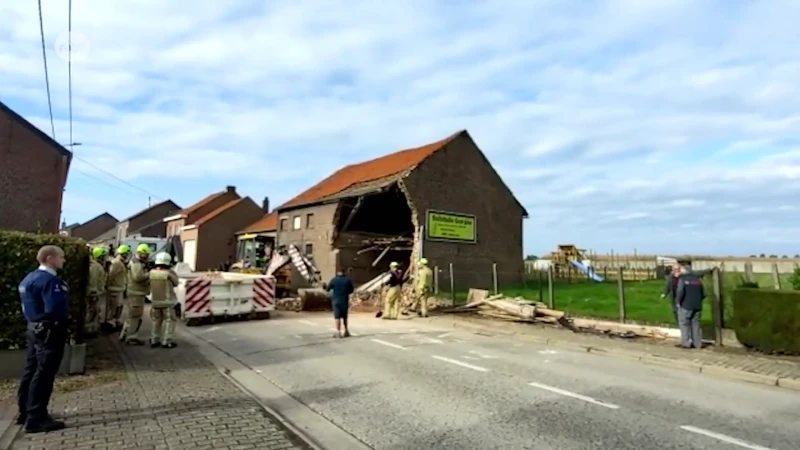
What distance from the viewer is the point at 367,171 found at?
115 ft

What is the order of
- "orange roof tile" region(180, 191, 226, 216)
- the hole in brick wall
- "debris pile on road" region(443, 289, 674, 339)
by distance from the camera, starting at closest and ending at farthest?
"debris pile on road" region(443, 289, 674, 339), the hole in brick wall, "orange roof tile" region(180, 191, 226, 216)

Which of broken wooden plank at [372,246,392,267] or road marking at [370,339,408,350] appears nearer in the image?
road marking at [370,339,408,350]

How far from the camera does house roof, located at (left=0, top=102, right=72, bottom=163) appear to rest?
25281 mm

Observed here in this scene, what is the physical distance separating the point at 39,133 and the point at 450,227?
764 inches

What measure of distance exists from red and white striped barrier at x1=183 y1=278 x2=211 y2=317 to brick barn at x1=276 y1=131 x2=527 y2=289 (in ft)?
38.5

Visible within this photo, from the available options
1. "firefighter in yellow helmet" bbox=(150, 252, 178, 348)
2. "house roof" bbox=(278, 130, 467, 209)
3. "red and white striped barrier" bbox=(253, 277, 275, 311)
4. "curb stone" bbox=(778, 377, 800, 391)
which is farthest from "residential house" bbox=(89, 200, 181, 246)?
"curb stone" bbox=(778, 377, 800, 391)

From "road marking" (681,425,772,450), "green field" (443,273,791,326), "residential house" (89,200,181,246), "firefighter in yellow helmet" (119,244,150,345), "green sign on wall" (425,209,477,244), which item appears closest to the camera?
"road marking" (681,425,772,450)

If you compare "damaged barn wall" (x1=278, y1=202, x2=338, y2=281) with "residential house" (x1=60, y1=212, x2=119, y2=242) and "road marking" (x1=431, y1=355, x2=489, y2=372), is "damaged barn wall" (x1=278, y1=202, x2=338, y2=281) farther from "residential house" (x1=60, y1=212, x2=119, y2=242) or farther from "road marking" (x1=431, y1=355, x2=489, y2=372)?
"residential house" (x1=60, y1=212, x2=119, y2=242)

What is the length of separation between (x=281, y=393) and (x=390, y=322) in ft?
34.2

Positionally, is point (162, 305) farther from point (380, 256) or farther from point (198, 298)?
point (380, 256)

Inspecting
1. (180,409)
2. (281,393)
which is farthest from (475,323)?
(180,409)

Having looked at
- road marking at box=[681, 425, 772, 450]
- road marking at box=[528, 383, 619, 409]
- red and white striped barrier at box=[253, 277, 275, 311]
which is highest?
red and white striped barrier at box=[253, 277, 275, 311]

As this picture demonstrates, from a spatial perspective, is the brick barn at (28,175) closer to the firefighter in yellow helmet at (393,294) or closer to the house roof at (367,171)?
the house roof at (367,171)

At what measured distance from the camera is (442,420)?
20.8ft
